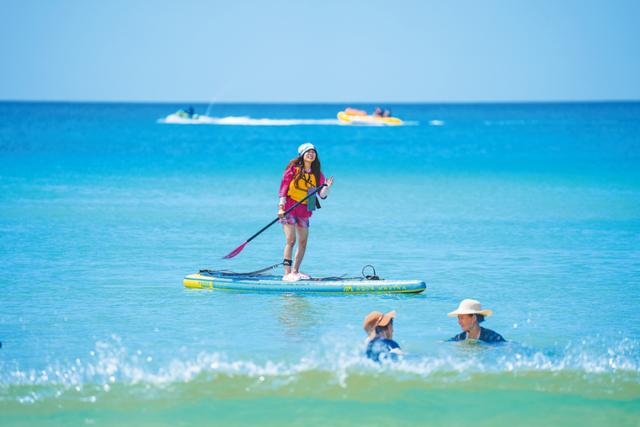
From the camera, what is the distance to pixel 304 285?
13.1 m

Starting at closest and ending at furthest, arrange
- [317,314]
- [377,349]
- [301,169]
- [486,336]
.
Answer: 1. [377,349]
2. [486,336]
3. [317,314]
4. [301,169]

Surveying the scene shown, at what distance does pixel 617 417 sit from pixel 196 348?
4232mm

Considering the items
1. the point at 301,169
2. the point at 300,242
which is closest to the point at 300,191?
the point at 301,169

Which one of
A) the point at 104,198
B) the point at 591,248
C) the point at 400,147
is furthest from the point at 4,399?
the point at 400,147

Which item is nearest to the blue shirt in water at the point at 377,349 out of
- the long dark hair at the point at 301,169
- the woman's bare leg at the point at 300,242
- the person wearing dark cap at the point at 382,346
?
the person wearing dark cap at the point at 382,346

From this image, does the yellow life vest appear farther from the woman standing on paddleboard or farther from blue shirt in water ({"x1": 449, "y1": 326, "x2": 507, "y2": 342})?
blue shirt in water ({"x1": 449, "y1": 326, "x2": 507, "y2": 342})

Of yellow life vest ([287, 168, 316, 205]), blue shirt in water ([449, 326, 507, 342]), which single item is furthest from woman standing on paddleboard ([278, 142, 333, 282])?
blue shirt in water ([449, 326, 507, 342])

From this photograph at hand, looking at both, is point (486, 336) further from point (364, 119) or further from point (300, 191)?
point (364, 119)

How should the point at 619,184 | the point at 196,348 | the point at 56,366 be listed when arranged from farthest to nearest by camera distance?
the point at 619,184, the point at 196,348, the point at 56,366

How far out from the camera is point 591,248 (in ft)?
56.9

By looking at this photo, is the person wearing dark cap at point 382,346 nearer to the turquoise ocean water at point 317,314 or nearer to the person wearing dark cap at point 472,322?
the turquoise ocean water at point 317,314

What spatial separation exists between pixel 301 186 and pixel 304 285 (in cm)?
127

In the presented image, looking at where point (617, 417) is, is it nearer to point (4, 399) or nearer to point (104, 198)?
point (4, 399)

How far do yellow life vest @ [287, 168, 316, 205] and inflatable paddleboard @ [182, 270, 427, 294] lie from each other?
3.55 ft
